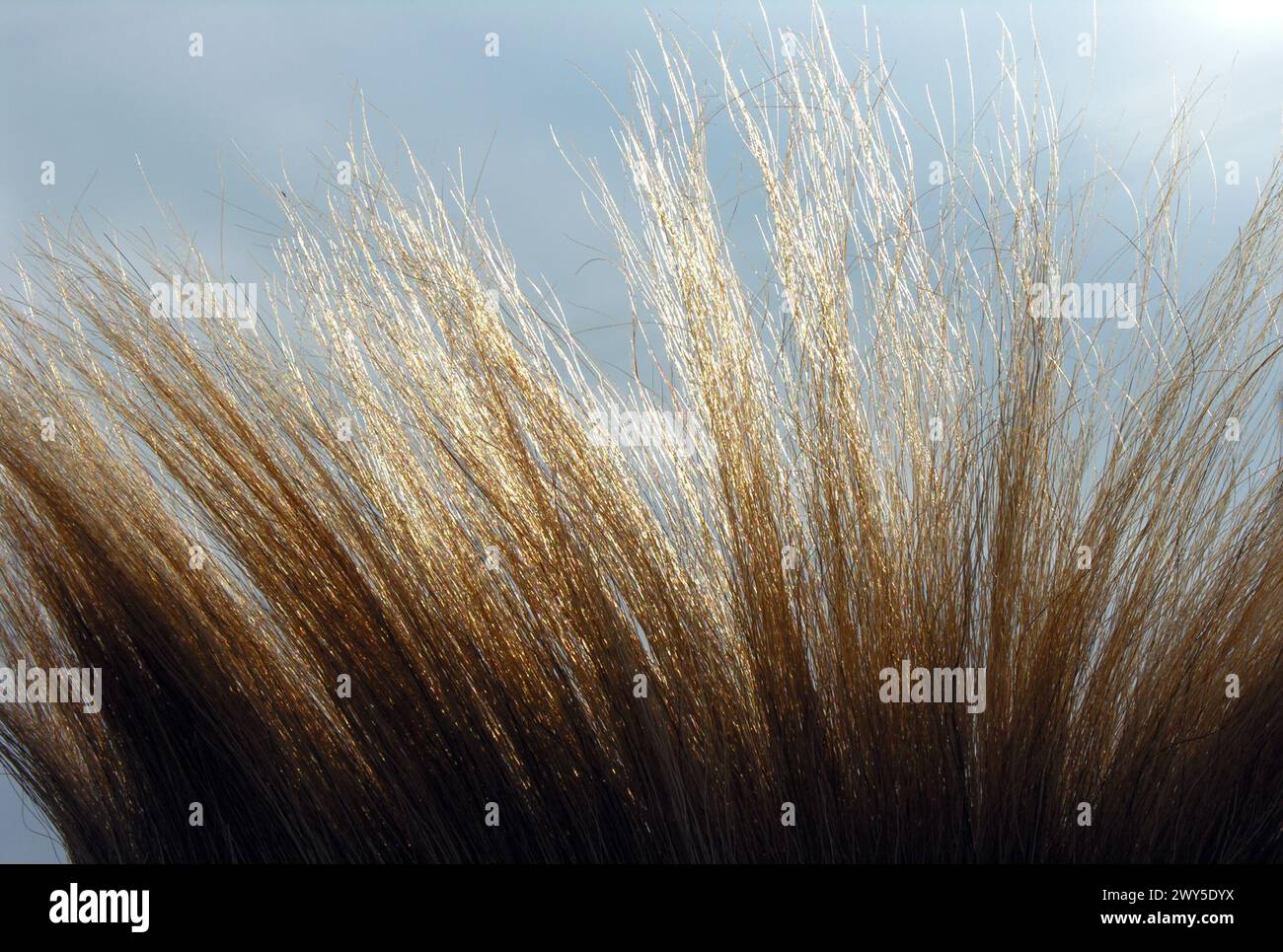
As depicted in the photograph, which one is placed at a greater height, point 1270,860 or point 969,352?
point 969,352

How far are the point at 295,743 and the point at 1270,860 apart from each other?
1.48m

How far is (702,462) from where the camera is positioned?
1.62 m

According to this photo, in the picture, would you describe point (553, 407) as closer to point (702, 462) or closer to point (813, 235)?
point (702, 462)

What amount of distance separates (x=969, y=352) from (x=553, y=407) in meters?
0.62

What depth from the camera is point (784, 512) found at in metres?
1.55

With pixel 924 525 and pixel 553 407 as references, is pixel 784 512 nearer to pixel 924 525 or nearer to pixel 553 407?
pixel 924 525
